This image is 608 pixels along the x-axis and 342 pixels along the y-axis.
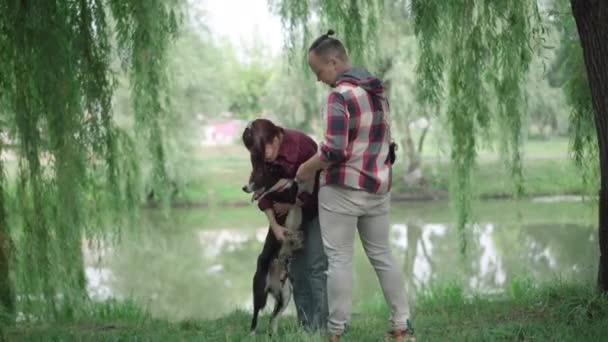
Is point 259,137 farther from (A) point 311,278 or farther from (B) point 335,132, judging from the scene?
(A) point 311,278

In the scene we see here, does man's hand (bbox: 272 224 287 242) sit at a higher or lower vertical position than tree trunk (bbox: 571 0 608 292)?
lower

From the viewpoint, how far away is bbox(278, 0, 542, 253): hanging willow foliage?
201 inches

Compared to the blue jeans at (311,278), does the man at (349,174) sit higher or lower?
higher

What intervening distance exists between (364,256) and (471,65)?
6.81m

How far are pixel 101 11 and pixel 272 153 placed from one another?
2172mm

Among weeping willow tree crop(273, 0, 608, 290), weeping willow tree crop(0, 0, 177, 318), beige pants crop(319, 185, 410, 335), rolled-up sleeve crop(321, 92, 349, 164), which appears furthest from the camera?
weeping willow tree crop(273, 0, 608, 290)

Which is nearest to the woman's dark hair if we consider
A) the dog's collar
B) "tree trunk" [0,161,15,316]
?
the dog's collar

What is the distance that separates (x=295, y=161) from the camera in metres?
3.41

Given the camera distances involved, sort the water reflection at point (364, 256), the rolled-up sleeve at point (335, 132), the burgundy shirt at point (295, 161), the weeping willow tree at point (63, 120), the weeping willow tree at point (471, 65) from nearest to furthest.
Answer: the rolled-up sleeve at point (335, 132), the burgundy shirt at point (295, 161), the weeping willow tree at point (63, 120), the weeping willow tree at point (471, 65), the water reflection at point (364, 256)

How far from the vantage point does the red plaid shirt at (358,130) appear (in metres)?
2.99

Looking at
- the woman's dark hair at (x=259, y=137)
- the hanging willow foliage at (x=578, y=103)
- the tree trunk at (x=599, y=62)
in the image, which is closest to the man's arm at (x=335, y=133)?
the woman's dark hair at (x=259, y=137)

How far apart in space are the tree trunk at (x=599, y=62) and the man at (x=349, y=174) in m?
1.16

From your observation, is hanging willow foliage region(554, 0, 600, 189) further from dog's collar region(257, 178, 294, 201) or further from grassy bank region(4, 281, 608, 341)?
dog's collar region(257, 178, 294, 201)

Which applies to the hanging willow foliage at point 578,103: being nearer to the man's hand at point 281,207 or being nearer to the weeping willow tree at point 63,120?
the man's hand at point 281,207
